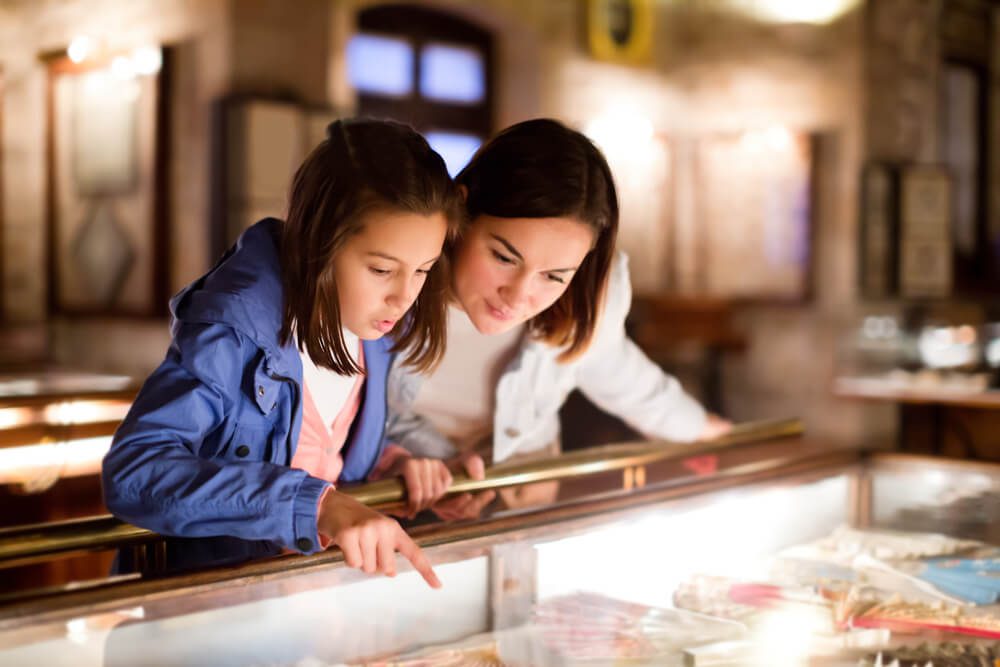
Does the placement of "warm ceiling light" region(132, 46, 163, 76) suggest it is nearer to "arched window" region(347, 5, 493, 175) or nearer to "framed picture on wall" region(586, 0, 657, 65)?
"arched window" region(347, 5, 493, 175)

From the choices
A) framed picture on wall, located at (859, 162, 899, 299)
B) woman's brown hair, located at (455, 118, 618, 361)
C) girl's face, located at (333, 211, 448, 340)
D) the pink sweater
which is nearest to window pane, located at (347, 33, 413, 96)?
framed picture on wall, located at (859, 162, 899, 299)

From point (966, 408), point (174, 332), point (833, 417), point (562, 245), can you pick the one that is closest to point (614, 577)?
point (562, 245)

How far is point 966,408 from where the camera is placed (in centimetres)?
638

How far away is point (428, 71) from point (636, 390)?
228 inches

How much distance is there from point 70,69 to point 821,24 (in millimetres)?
5230

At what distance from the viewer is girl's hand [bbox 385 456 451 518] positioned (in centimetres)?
130

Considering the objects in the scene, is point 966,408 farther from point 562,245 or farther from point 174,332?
point 174,332

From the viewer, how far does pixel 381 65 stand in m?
7.06

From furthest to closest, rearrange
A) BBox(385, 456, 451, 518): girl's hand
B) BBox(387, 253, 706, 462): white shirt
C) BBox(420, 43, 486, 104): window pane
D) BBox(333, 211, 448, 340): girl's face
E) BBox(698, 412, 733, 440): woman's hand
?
BBox(420, 43, 486, 104): window pane, BBox(698, 412, 733, 440): woman's hand, BBox(387, 253, 706, 462): white shirt, BBox(385, 456, 451, 518): girl's hand, BBox(333, 211, 448, 340): girl's face

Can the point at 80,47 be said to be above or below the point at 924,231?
above

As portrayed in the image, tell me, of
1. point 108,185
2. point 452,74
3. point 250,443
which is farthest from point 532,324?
point 452,74

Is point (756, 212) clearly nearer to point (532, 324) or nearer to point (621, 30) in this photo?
point (621, 30)

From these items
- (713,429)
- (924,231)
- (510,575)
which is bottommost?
(510,575)

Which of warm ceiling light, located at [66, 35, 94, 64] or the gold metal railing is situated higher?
warm ceiling light, located at [66, 35, 94, 64]
